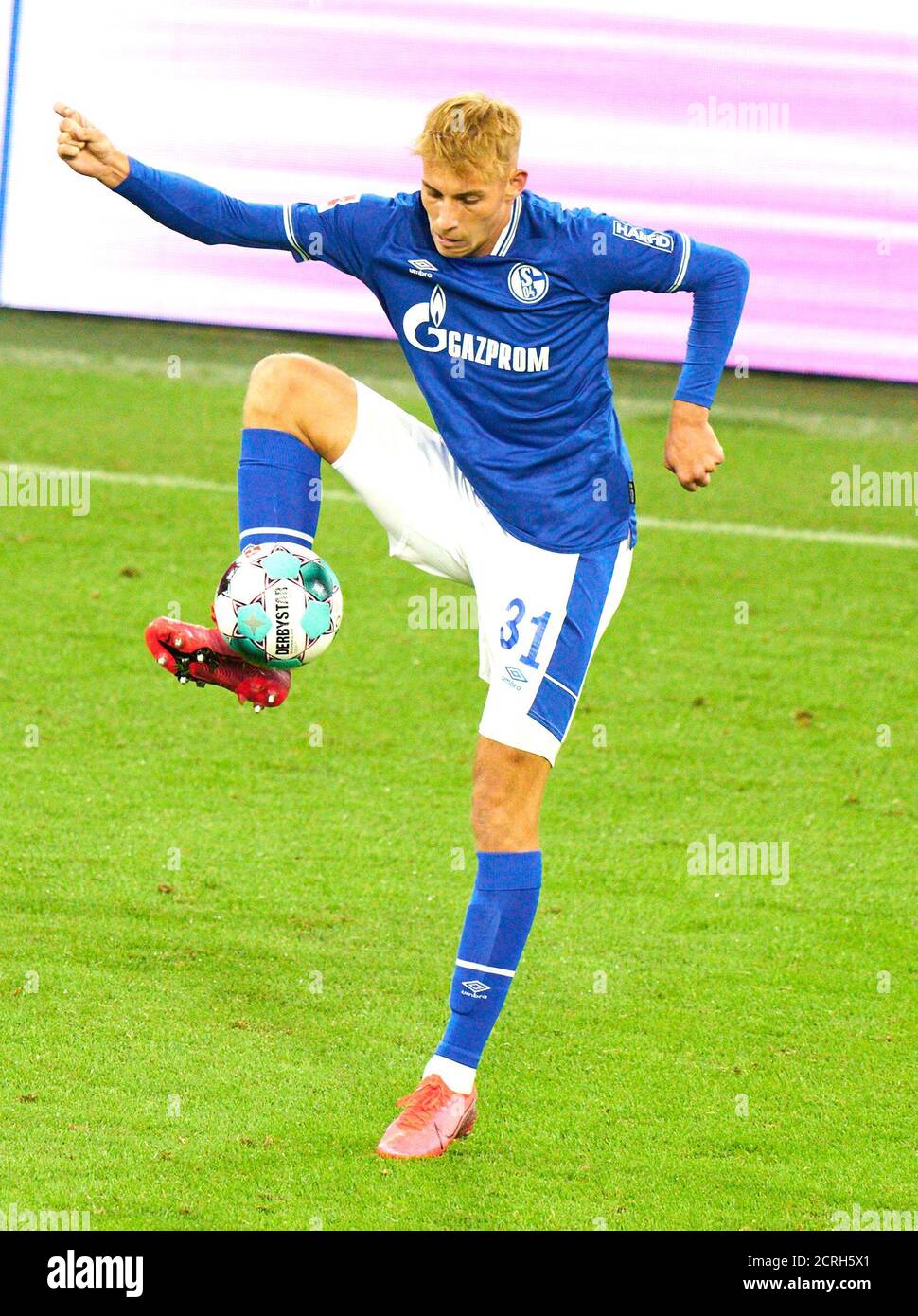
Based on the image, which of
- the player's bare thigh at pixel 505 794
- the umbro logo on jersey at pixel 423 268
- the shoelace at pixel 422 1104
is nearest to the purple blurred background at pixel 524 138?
the umbro logo on jersey at pixel 423 268

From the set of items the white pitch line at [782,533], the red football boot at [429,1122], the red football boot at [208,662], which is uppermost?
the white pitch line at [782,533]

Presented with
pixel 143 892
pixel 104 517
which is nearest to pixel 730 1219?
pixel 143 892

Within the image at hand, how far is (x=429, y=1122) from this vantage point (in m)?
3.81

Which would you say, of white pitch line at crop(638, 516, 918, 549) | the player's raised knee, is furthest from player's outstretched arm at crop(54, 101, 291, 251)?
white pitch line at crop(638, 516, 918, 549)

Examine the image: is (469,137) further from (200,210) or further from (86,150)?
(86,150)

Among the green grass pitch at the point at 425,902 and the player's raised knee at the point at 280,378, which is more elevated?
the player's raised knee at the point at 280,378

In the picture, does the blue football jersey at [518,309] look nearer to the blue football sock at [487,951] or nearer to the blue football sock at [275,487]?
the blue football sock at [275,487]

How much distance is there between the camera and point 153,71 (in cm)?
1087

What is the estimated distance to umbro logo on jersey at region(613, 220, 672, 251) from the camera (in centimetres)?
397

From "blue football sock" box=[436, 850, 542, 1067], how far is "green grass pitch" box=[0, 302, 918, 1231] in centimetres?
20

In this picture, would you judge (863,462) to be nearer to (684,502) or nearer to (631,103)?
(684,502)

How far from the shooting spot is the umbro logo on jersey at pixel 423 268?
3.98m

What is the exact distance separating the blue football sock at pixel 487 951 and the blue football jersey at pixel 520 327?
0.71m

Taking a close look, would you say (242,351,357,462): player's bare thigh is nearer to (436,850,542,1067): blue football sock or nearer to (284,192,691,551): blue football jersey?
(284,192,691,551): blue football jersey
